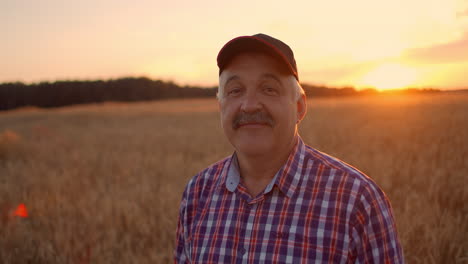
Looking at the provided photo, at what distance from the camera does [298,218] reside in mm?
1642

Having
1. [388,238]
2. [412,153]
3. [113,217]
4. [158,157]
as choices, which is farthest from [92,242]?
[412,153]

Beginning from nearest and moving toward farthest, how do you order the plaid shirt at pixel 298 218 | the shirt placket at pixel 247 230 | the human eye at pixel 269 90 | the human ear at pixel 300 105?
the plaid shirt at pixel 298 218 < the shirt placket at pixel 247 230 < the human eye at pixel 269 90 < the human ear at pixel 300 105

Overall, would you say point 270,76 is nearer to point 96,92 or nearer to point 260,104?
point 260,104

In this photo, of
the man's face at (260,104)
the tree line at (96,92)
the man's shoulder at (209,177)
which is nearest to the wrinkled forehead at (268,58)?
the man's face at (260,104)

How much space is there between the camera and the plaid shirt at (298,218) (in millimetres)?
1511

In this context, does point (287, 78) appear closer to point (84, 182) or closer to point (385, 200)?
point (385, 200)

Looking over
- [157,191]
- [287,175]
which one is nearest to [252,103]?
[287,175]

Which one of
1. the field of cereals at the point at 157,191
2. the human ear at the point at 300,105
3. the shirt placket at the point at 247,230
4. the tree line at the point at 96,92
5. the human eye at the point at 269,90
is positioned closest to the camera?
the shirt placket at the point at 247,230

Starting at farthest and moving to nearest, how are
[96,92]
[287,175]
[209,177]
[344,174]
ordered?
[96,92] → [209,177] → [287,175] → [344,174]

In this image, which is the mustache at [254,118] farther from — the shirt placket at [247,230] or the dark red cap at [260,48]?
the shirt placket at [247,230]

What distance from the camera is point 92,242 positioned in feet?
12.1

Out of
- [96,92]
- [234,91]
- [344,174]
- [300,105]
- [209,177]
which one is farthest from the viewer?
[96,92]

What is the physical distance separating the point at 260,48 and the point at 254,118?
0.35m

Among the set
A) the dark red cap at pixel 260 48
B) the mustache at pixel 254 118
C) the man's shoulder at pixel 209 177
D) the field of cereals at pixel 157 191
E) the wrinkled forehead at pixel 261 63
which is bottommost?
the field of cereals at pixel 157 191
